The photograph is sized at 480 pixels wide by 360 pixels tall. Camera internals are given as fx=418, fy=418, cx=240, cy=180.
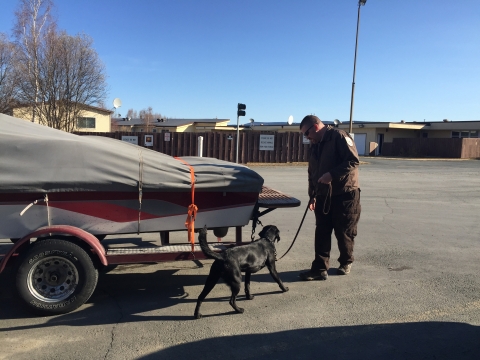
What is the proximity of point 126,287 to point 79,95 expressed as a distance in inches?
1037

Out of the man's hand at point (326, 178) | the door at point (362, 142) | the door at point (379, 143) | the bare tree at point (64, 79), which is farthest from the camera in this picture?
the door at point (379, 143)

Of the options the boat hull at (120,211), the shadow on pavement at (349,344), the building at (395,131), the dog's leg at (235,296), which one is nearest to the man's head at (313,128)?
the boat hull at (120,211)

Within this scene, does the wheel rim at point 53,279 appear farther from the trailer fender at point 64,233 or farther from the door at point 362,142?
the door at point 362,142

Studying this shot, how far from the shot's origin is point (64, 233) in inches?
166

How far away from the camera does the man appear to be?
5.35 m

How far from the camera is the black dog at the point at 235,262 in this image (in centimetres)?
422

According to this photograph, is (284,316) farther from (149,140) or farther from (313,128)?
(149,140)

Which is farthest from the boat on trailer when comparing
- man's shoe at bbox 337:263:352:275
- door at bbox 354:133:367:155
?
door at bbox 354:133:367:155

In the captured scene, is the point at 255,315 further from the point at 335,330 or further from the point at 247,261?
the point at 335,330

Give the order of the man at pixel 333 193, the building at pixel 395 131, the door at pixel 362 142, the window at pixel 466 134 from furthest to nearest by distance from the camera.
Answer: the window at pixel 466 134 → the door at pixel 362 142 → the building at pixel 395 131 → the man at pixel 333 193

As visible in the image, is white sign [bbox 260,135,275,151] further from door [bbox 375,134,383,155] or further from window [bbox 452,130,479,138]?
window [bbox 452,130,479,138]

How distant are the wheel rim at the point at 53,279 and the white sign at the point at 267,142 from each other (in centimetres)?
2383

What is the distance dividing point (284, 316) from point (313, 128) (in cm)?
246

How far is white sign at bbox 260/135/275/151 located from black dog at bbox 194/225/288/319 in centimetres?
2304
